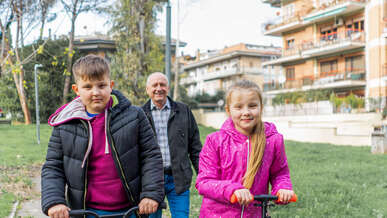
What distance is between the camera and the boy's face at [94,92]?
8.92ft

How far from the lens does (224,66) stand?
6400 cm

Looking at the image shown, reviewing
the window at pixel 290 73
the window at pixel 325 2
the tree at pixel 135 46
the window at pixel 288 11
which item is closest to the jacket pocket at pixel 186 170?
the tree at pixel 135 46

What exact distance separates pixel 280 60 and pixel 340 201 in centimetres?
3416

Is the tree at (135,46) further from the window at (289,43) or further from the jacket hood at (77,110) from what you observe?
the window at (289,43)

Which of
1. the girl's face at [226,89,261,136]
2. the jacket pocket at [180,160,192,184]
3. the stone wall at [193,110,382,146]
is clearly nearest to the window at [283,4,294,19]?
the stone wall at [193,110,382,146]

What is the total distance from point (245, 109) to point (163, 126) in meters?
2.05

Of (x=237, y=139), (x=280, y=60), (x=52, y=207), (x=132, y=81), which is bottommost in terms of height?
(x=52, y=207)

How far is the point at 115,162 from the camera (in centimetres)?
267

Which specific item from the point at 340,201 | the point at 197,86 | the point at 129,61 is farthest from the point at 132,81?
the point at 197,86

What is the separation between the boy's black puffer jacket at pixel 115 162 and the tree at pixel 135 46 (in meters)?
16.2

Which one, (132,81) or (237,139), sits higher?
(132,81)

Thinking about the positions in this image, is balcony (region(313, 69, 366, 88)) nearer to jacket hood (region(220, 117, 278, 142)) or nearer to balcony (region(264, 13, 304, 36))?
balcony (region(264, 13, 304, 36))

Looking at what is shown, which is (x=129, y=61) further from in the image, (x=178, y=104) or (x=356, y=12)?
(x=356, y=12)

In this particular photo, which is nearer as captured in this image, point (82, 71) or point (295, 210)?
point (82, 71)
